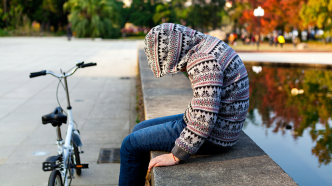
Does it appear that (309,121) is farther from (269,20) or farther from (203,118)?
(269,20)

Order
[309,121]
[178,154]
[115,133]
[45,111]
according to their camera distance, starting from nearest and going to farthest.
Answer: [178,154], [115,133], [309,121], [45,111]

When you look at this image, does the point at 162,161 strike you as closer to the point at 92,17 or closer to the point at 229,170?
the point at 229,170

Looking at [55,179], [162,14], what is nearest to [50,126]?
[55,179]

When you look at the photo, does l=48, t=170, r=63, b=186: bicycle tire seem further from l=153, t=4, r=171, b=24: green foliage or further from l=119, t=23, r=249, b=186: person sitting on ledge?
l=153, t=4, r=171, b=24: green foliage

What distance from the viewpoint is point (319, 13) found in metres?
30.2

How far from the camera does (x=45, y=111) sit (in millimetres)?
6766

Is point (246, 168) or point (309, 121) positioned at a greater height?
point (246, 168)

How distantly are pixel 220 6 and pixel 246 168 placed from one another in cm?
6264

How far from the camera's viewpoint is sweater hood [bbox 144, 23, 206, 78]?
7.57 feet

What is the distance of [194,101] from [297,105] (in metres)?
5.48

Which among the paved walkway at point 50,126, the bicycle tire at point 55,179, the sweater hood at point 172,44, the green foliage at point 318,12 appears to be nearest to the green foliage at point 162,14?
the green foliage at point 318,12

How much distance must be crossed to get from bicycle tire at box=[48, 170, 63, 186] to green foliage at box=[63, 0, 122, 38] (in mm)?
42193

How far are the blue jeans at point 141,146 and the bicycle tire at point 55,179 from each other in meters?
0.51

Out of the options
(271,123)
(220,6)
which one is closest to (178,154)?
(271,123)
